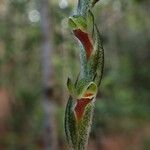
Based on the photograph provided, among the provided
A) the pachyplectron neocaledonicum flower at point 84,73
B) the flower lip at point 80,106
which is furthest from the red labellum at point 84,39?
the flower lip at point 80,106

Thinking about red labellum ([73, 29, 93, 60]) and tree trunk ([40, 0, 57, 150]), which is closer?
red labellum ([73, 29, 93, 60])

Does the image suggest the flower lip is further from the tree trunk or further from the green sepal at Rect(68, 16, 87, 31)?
the tree trunk

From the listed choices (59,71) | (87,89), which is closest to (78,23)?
(87,89)

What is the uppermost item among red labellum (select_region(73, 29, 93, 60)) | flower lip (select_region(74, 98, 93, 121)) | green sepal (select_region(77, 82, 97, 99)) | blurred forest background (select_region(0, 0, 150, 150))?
red labellum (select_region(73, 29, 93, 60))

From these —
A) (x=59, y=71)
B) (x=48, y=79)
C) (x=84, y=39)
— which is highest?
(x=84, y=39)

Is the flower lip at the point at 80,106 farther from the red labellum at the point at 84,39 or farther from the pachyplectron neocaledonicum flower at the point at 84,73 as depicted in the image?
the red labellum at the point at 84,39

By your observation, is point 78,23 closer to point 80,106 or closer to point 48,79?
point 80,106

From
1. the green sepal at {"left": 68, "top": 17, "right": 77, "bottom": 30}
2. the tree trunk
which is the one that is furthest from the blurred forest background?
the green sepal at {"left": 68, "top": 17, "right": 77, "bottom": 30}
